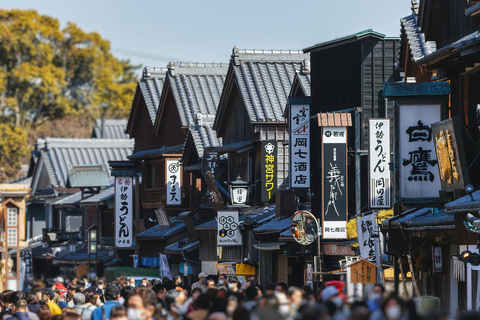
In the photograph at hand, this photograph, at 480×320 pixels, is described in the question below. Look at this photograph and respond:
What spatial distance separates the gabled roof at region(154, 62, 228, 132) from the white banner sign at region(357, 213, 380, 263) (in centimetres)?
1667

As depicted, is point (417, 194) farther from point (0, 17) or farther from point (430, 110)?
point (0, 17)

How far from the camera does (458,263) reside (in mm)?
17781

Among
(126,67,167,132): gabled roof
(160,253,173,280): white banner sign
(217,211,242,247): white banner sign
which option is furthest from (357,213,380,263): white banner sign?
(126,67,167,132): gabled roof

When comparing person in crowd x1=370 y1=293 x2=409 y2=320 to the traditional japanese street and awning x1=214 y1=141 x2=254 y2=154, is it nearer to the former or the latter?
the traditional japanese street

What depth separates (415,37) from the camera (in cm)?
2158

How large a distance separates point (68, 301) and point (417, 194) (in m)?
8.10

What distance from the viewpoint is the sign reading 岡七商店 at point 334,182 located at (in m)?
22.6

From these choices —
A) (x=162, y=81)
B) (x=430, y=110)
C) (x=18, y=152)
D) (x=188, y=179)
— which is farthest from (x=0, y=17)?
(x=430, y=110)

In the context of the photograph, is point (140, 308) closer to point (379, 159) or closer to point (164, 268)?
point (379, 159)

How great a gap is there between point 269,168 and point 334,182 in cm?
595

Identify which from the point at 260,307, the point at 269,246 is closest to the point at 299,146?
the point at 269,246

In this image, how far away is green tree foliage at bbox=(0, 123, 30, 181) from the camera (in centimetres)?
6100

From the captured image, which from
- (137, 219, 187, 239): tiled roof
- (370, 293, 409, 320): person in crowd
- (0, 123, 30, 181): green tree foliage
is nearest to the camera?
(370, 293, 409, 320): person in crowd

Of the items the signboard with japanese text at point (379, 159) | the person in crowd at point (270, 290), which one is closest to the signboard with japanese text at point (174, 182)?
the signboard with japanese text at point (379, 159)
